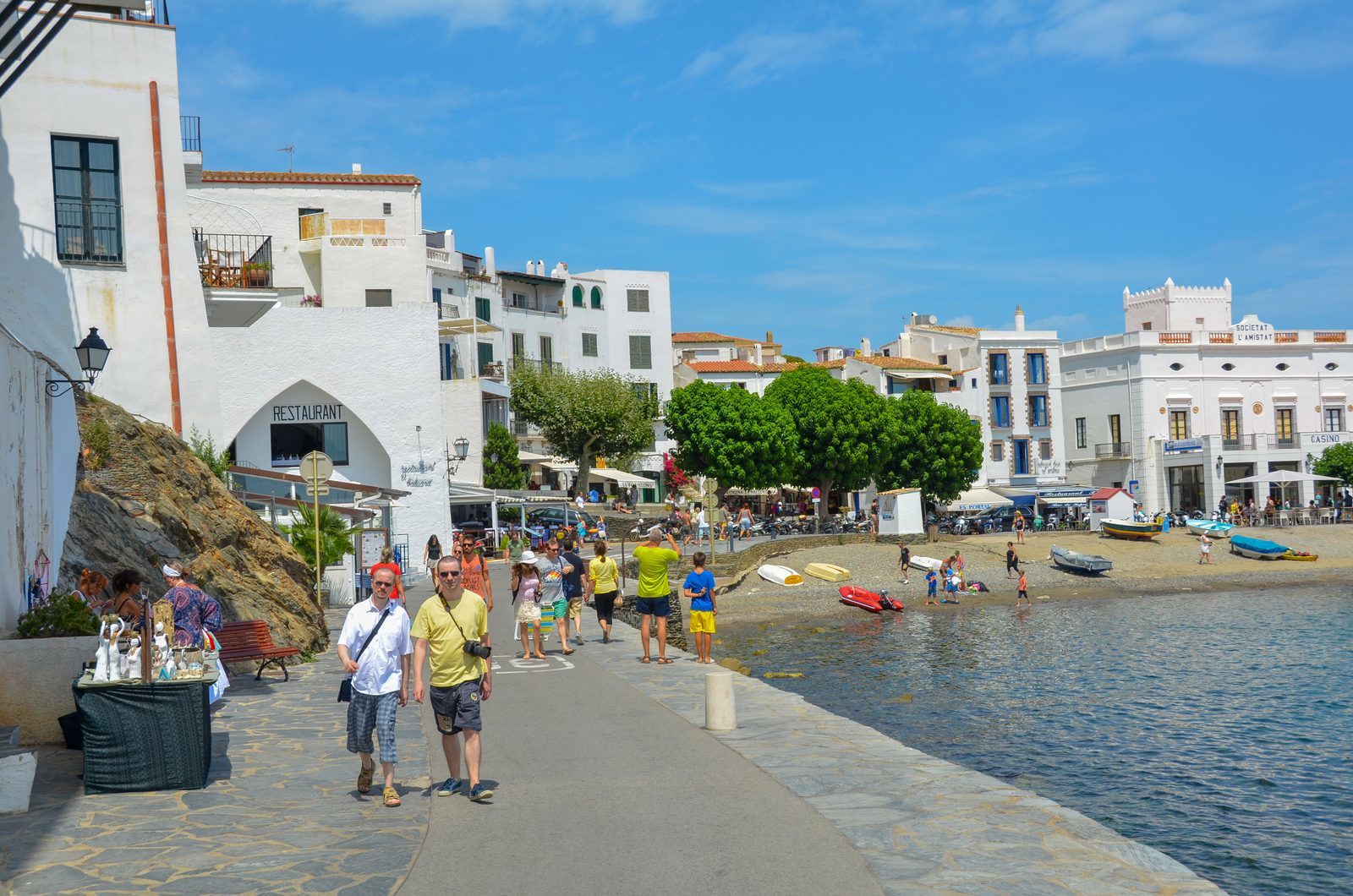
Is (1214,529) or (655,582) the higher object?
(655,582)

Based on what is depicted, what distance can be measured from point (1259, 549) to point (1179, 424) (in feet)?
64.4

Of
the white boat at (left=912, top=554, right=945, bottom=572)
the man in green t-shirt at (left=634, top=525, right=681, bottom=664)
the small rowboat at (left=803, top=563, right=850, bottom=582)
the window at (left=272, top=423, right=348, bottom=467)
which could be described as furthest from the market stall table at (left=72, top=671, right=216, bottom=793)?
the white boat at (left=912, top=554, right=945, bottom=572)

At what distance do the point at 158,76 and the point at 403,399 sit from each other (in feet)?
59.0

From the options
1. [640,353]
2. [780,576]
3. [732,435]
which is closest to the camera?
[780,576]

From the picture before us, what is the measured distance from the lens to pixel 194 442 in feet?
74.8

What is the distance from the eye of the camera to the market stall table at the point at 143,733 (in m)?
8.70

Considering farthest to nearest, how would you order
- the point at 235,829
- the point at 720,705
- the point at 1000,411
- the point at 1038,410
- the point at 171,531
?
1. the point at 1038,410
2. the point at 1000,411
3. the point at 171,531
4. the point at 720,705
5. the point at 235,829

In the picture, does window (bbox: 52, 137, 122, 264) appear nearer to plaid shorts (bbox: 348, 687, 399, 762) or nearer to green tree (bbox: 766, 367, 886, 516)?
plaid shorts (bbox: 348, 687, 399, 762)

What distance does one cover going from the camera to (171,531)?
1666cm

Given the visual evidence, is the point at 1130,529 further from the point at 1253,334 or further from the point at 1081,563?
the point at 1253,334

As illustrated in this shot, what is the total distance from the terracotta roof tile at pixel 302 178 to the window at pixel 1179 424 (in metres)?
44.2

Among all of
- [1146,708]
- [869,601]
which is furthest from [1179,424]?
[1146,708]

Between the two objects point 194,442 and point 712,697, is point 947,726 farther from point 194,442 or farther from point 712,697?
point 194,442

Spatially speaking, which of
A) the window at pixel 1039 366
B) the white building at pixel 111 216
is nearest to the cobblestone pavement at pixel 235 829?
the white building at pixel 111 216
